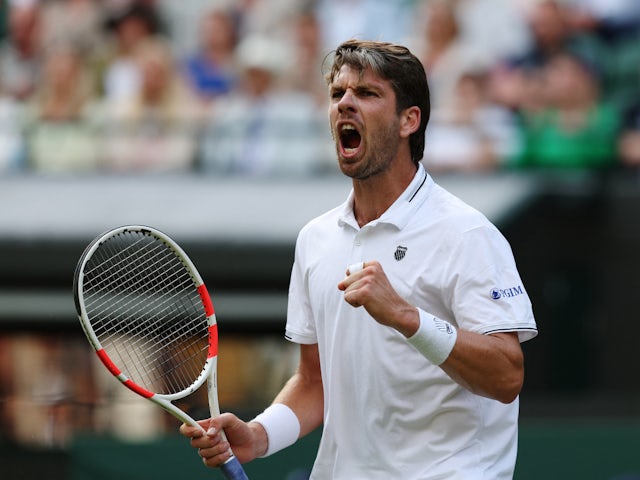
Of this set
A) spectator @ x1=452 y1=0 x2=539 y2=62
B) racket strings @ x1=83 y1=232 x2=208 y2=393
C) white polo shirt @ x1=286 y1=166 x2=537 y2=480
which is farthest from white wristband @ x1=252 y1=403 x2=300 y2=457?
spectator @ x1=452 y1=0 x2=539 y2=62

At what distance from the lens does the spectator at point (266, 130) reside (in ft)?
33.0

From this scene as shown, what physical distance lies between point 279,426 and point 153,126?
6.56 m

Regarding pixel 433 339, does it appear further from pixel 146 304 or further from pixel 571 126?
pixel 571 126

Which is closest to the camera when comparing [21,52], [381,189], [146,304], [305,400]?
[381,189]

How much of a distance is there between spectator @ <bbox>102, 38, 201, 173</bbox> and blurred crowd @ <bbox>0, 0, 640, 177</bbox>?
0.01 m

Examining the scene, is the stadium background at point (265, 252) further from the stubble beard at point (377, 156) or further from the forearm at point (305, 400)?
the stubble beard at point (377, 156)

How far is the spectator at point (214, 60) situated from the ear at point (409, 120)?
6.89 meters

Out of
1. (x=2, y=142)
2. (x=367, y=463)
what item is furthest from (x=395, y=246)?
(x=2, y=142)

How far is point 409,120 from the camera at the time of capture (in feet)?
12.8

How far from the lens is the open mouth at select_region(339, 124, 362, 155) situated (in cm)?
382

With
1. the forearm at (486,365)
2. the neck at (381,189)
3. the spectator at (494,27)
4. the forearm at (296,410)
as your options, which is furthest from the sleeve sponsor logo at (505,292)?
the spectator at (494,27)

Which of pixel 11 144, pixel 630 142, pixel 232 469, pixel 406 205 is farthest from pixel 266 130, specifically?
pixel 232 469

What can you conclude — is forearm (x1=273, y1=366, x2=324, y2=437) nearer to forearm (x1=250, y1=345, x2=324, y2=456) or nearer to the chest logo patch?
forearm (x1=250, y1=345, x2=324, y2=456)

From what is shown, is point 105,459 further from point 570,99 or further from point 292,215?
point 570,99
